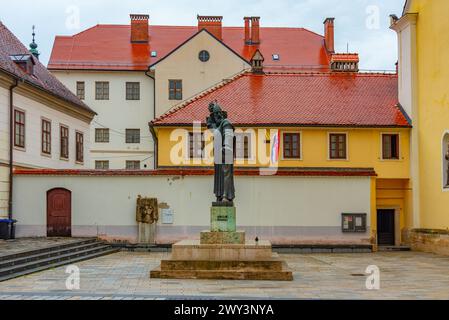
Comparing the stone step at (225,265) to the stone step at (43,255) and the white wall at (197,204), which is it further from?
the white wall at (197,204)

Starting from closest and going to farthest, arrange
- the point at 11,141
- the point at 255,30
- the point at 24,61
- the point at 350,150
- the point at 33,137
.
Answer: the point at 11,141
the point at 33,137
the point at 24,61
the point at 350,150
the point at 255,30

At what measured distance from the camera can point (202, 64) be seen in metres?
52.0

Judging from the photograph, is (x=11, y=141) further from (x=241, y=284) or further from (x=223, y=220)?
(x=241, y=284)

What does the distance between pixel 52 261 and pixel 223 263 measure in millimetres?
6516

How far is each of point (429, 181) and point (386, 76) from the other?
32.8 feet

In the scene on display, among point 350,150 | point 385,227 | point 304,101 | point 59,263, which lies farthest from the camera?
point 304,101

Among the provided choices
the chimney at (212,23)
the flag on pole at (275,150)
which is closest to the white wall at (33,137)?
the flag on pole at (275,150)

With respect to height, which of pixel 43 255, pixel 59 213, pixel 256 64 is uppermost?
pixel 256 64

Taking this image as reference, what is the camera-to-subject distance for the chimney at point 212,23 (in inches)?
2341

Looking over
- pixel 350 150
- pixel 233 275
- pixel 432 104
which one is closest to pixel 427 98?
pixel 432 104

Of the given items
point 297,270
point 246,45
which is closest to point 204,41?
point 246,45

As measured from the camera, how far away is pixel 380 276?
19.8 m

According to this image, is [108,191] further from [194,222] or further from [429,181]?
[429,181]

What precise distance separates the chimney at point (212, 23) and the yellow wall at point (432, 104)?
27.5 m
